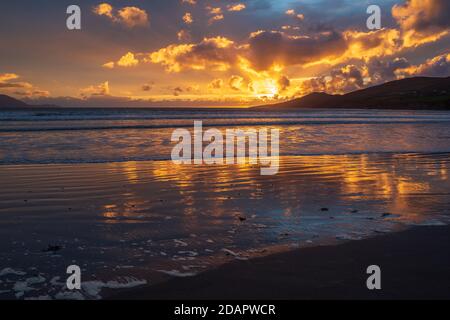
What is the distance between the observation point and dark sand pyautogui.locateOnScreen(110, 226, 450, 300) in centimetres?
525

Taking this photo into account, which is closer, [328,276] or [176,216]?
[328,276]

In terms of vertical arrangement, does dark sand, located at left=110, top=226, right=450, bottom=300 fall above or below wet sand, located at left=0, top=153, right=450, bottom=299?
below

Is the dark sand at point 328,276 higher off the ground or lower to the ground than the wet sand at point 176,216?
lower

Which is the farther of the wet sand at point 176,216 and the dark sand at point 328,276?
the wet sand at point 176,216

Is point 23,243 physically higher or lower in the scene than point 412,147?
lower

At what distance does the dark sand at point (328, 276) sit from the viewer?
5246 millimetres

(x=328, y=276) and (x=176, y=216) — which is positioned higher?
(x=176, y=216)

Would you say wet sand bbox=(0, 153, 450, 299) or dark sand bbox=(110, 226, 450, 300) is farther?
wet sand bbox=(0, 153, 450, 299)

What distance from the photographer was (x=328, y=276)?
18.9 feet

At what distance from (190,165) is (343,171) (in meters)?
6.17
